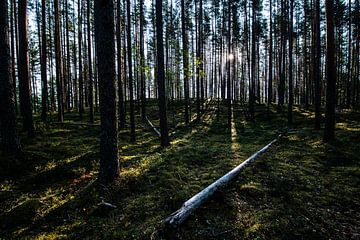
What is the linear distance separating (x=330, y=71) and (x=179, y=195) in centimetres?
1092

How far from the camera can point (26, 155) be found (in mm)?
8055

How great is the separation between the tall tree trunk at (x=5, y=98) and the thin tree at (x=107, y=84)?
13.0 ft

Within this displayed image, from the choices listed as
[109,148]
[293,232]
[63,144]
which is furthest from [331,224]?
[63,144]

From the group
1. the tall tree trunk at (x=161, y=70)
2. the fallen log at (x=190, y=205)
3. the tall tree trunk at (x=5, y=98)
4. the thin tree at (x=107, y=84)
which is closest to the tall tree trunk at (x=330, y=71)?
the fallen log at (x=190, y=205)

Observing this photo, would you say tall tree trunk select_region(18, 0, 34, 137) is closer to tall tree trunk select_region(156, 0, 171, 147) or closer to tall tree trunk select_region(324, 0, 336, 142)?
tall tree trunk select_region(156, 0, 171, 147)

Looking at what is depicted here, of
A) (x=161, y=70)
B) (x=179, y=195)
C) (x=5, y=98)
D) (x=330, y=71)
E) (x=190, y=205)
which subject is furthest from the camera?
(x=161, y=70)

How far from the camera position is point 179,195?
5.70 metres

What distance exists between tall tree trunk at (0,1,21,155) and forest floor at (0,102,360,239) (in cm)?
73

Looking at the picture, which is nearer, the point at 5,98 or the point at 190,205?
the point at 190,205

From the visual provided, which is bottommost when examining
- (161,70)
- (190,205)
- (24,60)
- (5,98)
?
(190,205)

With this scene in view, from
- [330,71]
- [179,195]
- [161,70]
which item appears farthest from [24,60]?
[330,71]


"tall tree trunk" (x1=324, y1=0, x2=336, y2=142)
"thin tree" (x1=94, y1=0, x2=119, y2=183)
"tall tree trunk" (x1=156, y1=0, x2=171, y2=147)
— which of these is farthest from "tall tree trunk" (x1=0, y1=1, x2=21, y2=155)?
"tall tree trunk" (x1=324, y1=0, x2=336, y2=142)

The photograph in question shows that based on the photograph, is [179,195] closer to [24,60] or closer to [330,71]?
[330,71]

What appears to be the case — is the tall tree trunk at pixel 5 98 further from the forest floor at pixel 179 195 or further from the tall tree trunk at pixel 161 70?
the tall tree trunk at pixel 161 70
